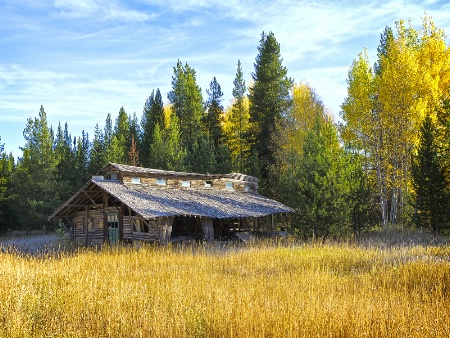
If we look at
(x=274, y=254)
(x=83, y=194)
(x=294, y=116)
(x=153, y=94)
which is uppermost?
(x=153, y=94)

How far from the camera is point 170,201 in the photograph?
23719mm

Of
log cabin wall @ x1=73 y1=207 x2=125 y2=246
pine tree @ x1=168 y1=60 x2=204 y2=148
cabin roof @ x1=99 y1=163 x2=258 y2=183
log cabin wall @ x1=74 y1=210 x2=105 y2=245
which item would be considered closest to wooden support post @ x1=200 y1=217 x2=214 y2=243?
cabin roof @ x1=99 y1=163 x2=258 y2=183

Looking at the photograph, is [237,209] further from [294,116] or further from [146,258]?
[294,116]

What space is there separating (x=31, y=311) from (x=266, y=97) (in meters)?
34.9

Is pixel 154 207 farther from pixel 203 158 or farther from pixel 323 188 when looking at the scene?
pixel 203 158

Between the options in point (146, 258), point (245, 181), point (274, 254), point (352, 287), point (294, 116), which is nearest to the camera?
point (352, 287)

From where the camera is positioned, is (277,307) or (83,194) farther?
(83,194)

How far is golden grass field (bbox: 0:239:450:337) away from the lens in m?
5.75

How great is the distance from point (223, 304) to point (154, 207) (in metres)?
15.3

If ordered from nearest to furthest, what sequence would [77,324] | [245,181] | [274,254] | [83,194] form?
[77,324]
[274,254]
[83,194]
[245,181]

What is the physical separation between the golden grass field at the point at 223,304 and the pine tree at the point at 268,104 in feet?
96.4

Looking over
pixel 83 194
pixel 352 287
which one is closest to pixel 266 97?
pixel 83 194

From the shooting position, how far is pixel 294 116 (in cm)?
3791

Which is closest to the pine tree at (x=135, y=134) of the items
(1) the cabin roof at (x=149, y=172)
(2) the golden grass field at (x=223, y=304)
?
(1) the cabin roof at (x=149, y=172)
